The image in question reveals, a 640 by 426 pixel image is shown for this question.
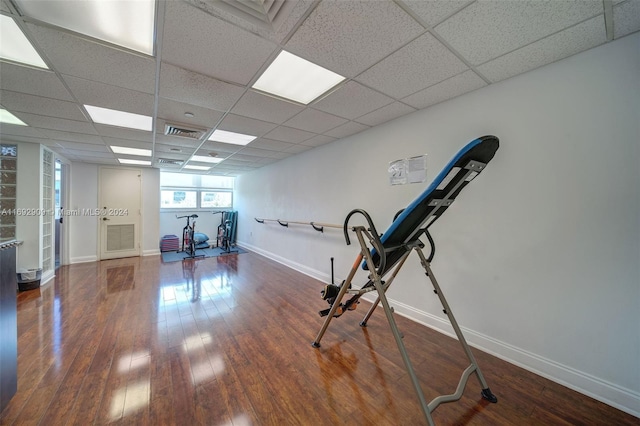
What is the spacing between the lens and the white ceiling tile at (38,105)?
213 cm

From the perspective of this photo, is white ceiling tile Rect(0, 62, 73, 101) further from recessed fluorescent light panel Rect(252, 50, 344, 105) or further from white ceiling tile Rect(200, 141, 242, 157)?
white ceiling tile Rect(200, 141, 242, 157)

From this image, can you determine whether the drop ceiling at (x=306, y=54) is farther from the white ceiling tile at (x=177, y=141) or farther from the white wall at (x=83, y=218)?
the white wall at (x=83, y=218)

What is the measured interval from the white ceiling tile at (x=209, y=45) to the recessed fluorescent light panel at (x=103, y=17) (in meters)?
0.11

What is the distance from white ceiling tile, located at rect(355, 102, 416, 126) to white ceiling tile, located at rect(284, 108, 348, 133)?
282 millimetres

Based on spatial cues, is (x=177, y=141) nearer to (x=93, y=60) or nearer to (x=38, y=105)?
(x=38, y=105)

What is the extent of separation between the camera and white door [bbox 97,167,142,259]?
18.1 ft

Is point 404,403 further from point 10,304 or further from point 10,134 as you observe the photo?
point 10,134

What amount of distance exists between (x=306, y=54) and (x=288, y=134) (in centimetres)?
179

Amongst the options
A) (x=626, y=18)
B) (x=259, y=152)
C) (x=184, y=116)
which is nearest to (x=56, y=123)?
(x=184, y=116)

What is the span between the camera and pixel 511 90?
1891 mm

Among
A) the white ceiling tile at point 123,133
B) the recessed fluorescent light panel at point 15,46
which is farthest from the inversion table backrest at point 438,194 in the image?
the white ceiling tile at point 123,133

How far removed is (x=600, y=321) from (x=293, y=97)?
2.99 metres

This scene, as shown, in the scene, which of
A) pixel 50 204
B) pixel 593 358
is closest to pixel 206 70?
pixel 593 358

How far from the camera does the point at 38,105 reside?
2.31 m
